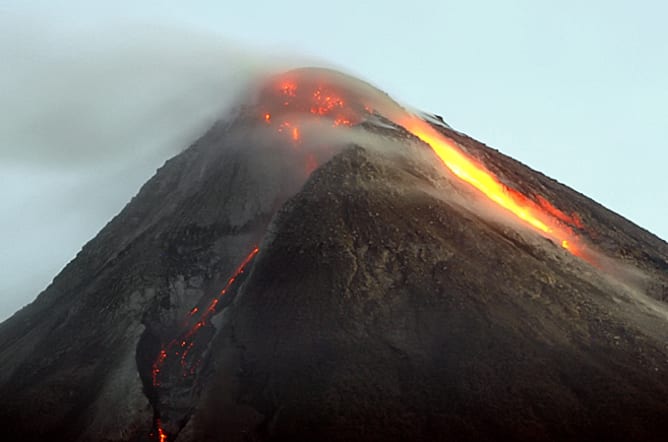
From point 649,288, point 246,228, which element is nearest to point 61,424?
point 246,228

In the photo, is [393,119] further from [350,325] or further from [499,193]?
[350,325]

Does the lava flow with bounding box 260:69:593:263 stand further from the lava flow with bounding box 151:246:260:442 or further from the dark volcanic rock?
the lava flow with bounding box 151:246:260:442

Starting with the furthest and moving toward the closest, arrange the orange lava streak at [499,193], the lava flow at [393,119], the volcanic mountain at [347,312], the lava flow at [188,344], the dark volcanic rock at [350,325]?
the lava flow at [393,119], the orange lava streak at [499,193], the lava flow at [188,344], the volcanic mountain at [347,312], the dark volcanic rock at [350,325]

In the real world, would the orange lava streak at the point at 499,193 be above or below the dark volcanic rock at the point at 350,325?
above

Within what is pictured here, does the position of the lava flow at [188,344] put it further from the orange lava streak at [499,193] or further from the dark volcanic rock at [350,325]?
the orange lava streak at [499,193]

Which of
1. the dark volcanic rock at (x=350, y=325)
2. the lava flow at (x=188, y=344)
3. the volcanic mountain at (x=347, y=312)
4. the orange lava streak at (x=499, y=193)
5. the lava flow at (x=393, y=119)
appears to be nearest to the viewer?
the dark volcanic rock at (x=350, y=325)

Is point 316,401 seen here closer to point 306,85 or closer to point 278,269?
point 278,269

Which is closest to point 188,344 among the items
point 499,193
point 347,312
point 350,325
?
point 347,312

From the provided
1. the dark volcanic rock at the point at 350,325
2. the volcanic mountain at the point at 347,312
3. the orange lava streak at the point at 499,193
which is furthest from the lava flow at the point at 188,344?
the orange lava streak at the point at 499,193
